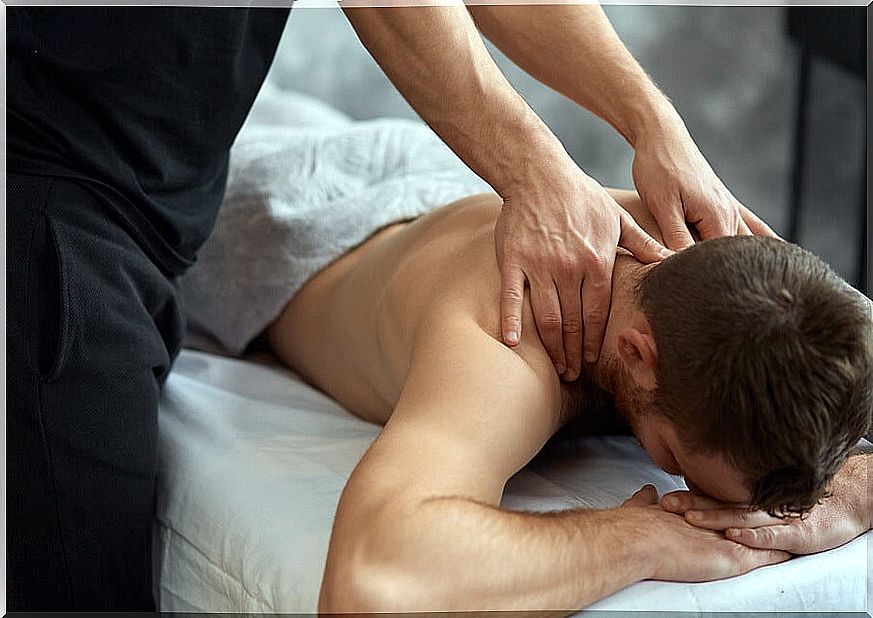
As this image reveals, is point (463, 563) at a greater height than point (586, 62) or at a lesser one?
lesser

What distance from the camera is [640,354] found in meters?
1.01

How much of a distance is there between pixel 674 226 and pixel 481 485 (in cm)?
43

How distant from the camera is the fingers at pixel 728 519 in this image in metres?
0.99

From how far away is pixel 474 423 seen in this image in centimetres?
98

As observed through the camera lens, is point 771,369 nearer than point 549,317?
Yes

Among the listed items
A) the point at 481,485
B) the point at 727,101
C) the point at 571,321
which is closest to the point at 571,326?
the point at 571,321

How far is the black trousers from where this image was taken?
1.20 meters

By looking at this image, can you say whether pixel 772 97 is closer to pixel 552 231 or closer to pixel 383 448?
pixel 552 231

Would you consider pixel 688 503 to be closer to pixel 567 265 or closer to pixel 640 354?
pixel 640 354

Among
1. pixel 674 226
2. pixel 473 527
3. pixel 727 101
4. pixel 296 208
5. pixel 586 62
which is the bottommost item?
pixel 727 101

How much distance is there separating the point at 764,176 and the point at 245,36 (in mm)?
1801

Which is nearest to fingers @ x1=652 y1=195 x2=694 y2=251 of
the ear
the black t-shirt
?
the ear

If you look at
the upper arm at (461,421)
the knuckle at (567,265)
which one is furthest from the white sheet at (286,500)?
the knuckle at (567,265)

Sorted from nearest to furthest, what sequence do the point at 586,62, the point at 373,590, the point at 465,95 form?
1. the point at 373,590
2. the point at 465,95
3. the point at 586,62
